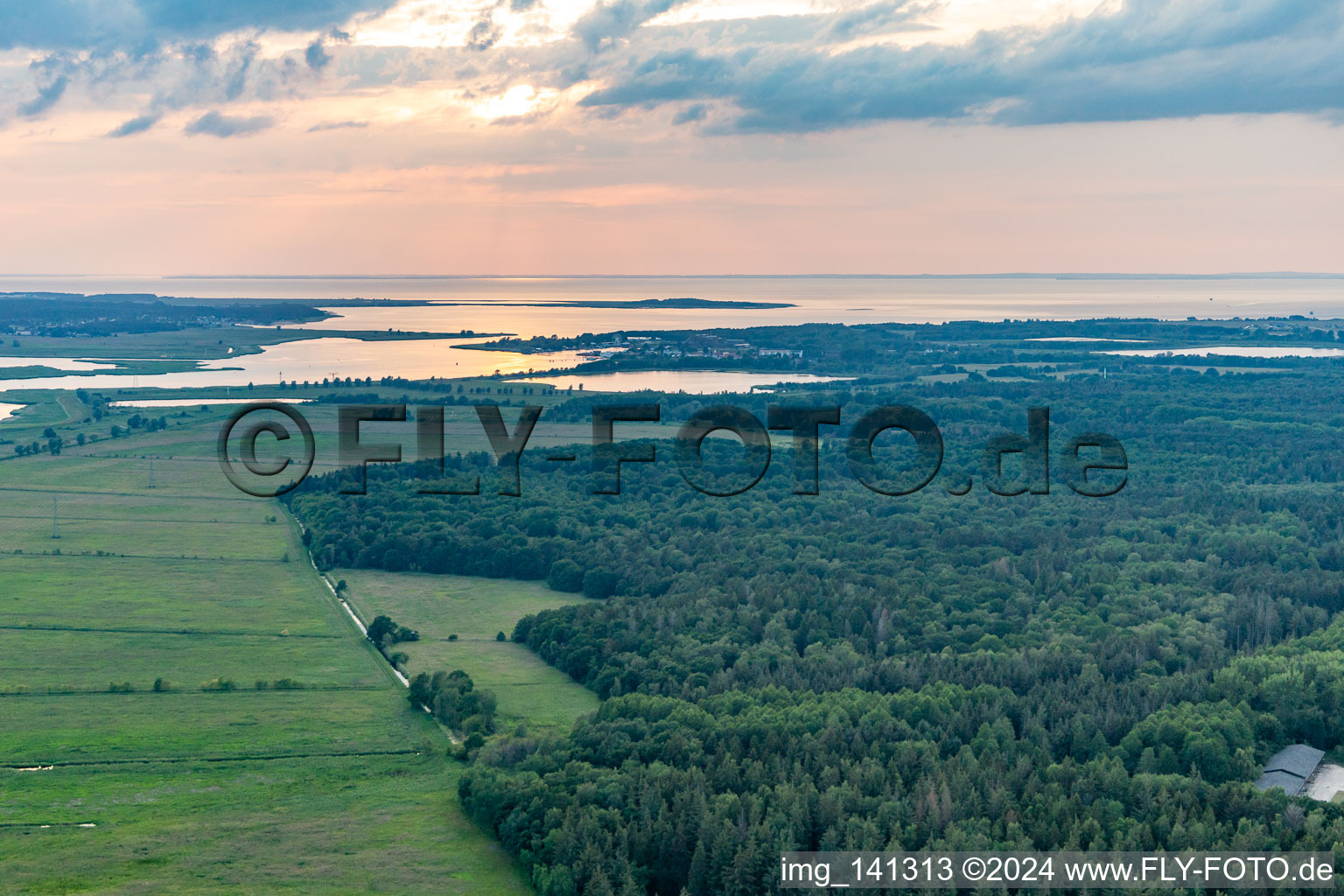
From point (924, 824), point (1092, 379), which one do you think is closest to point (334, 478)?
point (924, 824)

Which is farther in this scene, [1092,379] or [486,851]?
[1092,379]

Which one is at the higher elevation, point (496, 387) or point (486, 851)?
point (496, 387)

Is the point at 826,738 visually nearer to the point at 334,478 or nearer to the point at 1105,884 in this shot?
the point at 1105,884

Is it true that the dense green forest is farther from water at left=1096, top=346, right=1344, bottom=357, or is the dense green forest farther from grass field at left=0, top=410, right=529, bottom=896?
water at left=1096, top=346, right=1344, bottom=357

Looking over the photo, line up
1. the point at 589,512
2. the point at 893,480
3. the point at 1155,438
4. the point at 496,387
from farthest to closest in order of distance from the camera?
the point at 496,387 < the point at 1155,438 < the point at 893,480 < the point at 589,512

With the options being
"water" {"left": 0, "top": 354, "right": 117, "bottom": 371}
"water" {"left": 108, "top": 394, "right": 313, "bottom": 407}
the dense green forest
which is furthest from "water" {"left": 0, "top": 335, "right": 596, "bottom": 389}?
the dense green forest

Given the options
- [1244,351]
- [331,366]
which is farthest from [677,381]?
[1244,351]

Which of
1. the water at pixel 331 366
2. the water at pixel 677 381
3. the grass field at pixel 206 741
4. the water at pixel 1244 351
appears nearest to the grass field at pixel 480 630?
the grass field at pixel 206 741

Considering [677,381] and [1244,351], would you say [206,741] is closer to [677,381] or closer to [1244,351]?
[677,381]
